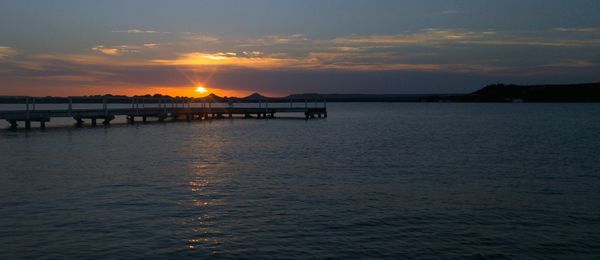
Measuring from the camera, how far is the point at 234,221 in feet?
44.2

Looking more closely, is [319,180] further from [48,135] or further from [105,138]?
[48,135]

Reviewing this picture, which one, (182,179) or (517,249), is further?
(182,179)

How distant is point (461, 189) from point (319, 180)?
4.61 meters

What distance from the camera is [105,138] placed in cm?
3878

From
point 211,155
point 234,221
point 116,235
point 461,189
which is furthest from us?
point 211,155

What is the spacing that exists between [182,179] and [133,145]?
48.3 feet

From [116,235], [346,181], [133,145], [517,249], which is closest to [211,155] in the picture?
[133,145]

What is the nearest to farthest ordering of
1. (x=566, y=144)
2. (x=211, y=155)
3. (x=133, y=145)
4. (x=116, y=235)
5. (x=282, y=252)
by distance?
(x=282, y=252) < (x=116, y=235) < (x=211, y=155) < (x=133, y=145) < (x=566, y=144)

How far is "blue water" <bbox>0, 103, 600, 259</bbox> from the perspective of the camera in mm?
11453

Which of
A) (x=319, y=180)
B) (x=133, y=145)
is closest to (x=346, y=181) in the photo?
(x=319, y=180)

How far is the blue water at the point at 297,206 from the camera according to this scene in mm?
11453

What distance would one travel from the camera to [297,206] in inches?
598

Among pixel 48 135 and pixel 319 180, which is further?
pixel 48 135

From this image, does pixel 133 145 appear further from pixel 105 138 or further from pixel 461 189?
pixel 461 189
